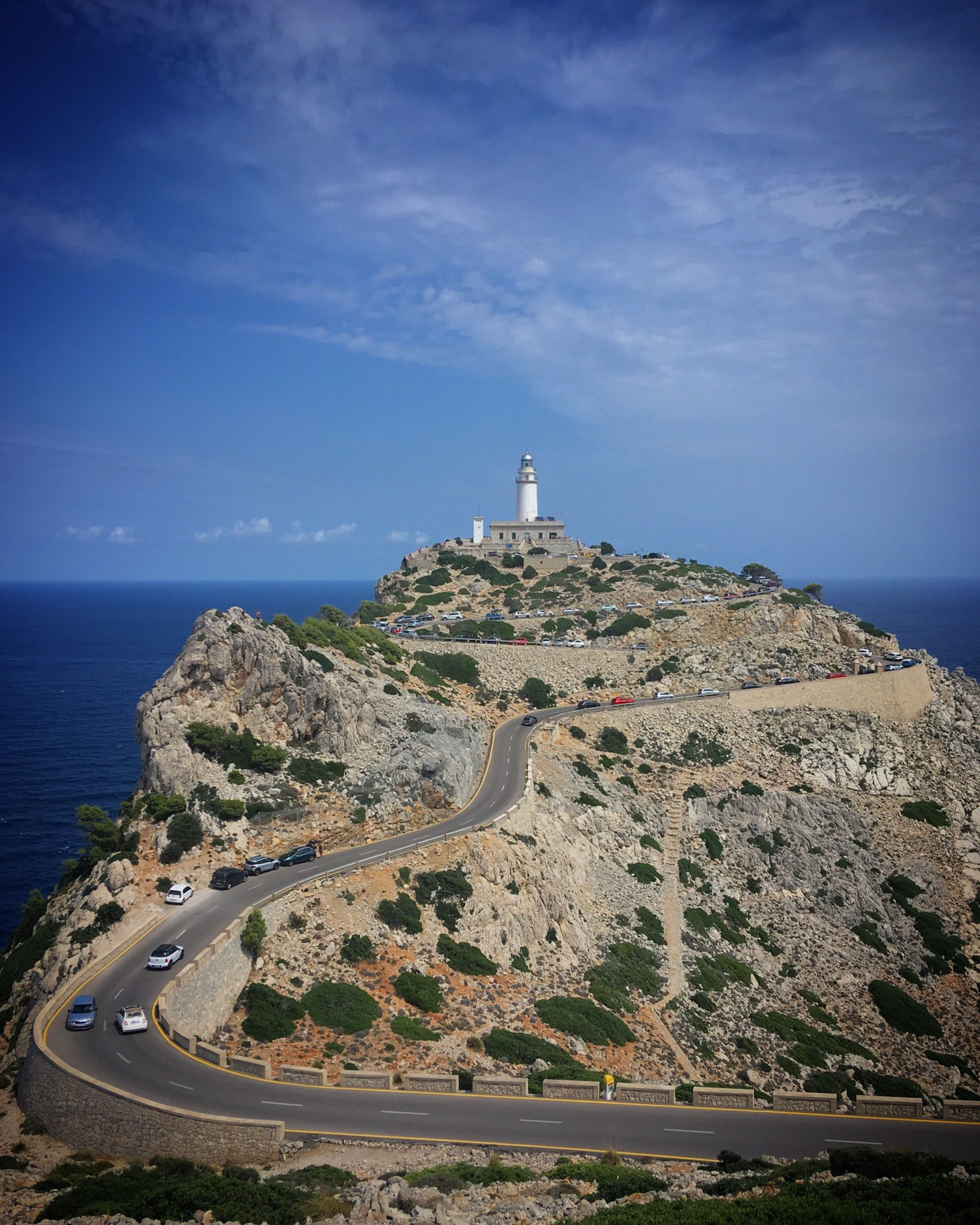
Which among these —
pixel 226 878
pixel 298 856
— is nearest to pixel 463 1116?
pixel 226 878

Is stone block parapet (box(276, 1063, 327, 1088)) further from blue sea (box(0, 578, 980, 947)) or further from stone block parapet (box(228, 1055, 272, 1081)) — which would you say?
blue sea (box(0, 578, 980, 947))

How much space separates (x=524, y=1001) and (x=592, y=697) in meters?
37.3

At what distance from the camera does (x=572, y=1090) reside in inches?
898

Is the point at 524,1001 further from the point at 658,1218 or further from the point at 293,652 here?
the point at 293,652

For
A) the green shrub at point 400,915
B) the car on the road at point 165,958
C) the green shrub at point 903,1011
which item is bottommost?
the green shrub at point 903,1011

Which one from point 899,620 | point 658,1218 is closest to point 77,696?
point 658,1218

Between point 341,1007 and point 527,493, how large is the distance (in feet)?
287

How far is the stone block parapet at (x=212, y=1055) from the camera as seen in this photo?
2231 centimetres

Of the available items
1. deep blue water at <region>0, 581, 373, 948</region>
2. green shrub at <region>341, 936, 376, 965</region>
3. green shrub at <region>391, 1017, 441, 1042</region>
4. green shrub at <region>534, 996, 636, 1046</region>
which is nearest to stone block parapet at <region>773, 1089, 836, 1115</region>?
green shrub at <region>534, 996, 636, 1046</region>

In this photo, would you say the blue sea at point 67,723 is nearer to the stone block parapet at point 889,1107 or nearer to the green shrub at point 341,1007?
the green shrub at point 341,1007

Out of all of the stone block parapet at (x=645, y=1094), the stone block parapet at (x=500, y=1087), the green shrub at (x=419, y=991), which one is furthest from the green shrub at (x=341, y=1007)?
the stone block parapet at (x=645, y=1094)

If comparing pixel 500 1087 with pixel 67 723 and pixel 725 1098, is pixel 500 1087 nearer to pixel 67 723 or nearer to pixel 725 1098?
pixel 725 1098

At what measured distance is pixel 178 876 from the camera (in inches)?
1249

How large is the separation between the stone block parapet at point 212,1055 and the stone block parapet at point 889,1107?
18991 mm
